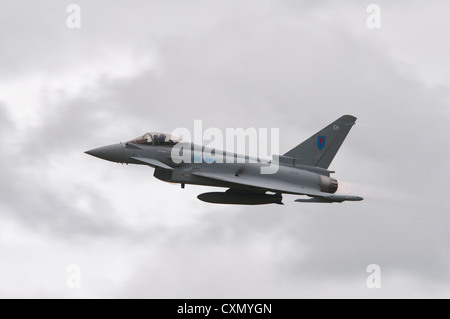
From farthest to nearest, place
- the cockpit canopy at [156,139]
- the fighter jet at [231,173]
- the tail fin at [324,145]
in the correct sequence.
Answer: the tail fin at [324,145] → the cockpit canopy at [156,139] → the fighter jet at [231,173]

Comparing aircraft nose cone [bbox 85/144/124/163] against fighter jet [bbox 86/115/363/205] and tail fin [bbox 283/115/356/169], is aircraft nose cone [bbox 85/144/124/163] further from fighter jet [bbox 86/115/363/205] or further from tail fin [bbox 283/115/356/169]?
tail fin [bbox 283/115/356/169]

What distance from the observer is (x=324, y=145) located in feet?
151

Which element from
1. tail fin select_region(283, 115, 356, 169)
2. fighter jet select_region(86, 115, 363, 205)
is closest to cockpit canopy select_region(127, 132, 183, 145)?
fighter jet select_region(86, 115, 363, 205)

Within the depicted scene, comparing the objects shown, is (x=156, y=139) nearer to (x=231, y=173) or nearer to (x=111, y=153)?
(x=111, y=153)

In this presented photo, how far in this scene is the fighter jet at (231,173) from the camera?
43.3 meters

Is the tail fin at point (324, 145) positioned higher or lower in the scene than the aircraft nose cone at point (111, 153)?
higher

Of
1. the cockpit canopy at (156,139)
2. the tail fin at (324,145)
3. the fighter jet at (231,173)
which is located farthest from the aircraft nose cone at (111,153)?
the tail fin at (324,145)

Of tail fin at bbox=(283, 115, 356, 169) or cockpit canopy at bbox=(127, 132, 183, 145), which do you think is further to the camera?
tail fin at bbox=(283, 115, 356, 169)

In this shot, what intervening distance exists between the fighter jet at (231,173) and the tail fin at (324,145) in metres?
0.20

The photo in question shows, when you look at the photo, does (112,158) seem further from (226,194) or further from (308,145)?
(308,145)

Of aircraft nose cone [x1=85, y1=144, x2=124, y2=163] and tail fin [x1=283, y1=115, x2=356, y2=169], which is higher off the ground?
tail fin [x1=283, y1=115, x2=356, y2=169]

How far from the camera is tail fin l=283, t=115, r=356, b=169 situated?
4553cm

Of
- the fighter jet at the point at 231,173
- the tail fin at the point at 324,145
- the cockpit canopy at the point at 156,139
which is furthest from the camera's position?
the tail fin at the point at 324,145

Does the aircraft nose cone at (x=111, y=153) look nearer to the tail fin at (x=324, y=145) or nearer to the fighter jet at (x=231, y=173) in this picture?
the fighter jet at (x=231, y=173)
